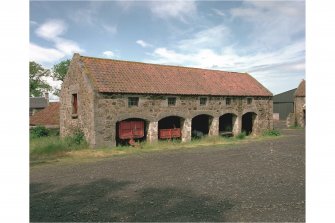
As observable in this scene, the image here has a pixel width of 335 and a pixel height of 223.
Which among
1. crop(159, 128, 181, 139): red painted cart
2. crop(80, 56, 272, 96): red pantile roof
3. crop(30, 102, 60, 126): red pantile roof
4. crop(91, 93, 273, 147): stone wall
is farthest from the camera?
crop(30, 102, 60, 126): red pantile roof

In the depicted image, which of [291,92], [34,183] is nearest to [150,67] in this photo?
[34,183]

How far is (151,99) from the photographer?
692 inches

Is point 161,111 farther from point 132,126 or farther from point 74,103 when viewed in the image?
point 74,103

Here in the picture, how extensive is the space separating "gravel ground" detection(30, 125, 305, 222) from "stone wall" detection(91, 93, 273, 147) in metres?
4.04

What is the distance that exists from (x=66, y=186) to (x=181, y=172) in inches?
149

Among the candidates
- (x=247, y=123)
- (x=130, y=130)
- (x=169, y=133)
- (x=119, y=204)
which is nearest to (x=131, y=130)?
(x=130, y=130)

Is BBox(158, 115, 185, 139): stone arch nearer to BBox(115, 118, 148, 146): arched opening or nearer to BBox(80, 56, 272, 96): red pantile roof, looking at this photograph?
BBox(115, 118, 148, 146): arched opening

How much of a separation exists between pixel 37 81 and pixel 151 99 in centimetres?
4021

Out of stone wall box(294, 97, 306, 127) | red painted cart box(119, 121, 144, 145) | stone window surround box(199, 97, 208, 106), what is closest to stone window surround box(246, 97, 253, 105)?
stone window surround box(199, 97, 208, 106)

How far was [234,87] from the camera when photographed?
23.1m

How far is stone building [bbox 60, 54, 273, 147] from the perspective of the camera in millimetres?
15938

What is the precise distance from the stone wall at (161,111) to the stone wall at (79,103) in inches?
21.7

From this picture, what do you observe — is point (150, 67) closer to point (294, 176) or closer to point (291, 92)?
point (294, 176)

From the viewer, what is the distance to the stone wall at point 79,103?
52.1ft
